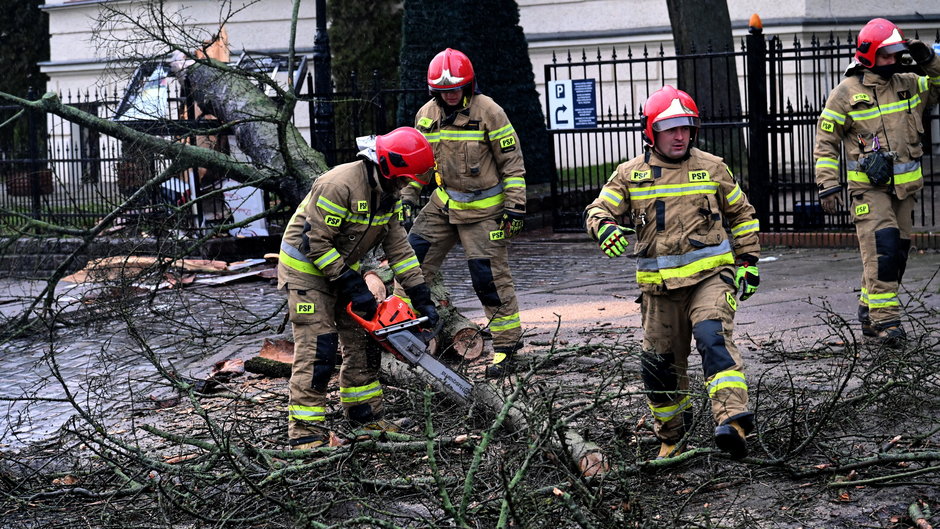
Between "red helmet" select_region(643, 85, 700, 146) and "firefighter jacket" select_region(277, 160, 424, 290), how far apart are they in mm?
1445

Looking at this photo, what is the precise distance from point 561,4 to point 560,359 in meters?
14.0

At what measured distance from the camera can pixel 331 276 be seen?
230 inches

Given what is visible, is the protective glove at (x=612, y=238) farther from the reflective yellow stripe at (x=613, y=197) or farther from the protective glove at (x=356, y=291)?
the protective glove at (x=356, y=291)

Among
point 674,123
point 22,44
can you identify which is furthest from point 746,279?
point 22,44

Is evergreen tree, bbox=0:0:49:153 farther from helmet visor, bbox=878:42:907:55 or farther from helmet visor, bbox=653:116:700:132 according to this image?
helmet visor, bbox=653:116:700:132

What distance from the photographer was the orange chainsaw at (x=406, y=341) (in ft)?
19.2

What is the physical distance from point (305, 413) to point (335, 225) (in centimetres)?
95

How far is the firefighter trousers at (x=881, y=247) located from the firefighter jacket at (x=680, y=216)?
219 cm

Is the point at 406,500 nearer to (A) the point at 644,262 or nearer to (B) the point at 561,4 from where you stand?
(A) the point at 644,262

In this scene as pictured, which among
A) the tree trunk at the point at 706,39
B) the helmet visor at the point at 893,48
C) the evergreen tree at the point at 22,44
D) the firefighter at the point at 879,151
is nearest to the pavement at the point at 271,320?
the firefighter at the point at 879,151

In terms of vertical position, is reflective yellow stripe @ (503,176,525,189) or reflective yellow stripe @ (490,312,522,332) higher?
reflective yellow stripe @ (503,176,525,189)

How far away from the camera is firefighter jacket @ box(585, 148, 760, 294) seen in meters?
5.27

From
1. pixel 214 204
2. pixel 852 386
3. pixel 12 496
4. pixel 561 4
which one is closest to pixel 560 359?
pixel 852 386

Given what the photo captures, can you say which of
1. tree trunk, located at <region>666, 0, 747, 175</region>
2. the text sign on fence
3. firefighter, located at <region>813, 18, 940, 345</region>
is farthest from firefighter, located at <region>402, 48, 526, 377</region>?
tree trunk, located at <region>666, 0, 747, 175</region>
